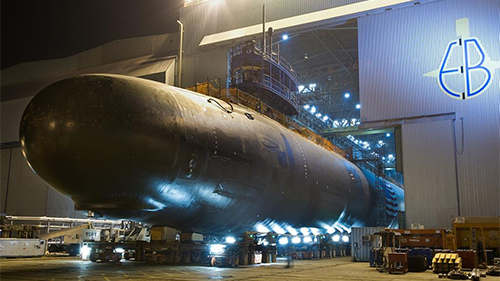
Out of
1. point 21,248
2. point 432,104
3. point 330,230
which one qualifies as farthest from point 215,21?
point 21,248

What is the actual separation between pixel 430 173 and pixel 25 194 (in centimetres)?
3501

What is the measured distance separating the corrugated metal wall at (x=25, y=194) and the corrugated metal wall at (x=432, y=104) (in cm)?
2775

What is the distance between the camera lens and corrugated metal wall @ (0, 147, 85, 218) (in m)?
39.2

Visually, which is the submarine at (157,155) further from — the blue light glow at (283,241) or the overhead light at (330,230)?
the overhead light at (330,230)

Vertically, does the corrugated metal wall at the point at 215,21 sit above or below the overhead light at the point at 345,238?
above

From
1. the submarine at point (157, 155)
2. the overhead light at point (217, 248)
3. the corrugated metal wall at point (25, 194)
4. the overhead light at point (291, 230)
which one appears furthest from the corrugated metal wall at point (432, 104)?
the corrugated metal wall at point (25, 194)

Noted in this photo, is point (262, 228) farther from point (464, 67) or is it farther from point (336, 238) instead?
point (464, 67)

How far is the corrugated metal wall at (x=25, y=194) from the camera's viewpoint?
129 feet

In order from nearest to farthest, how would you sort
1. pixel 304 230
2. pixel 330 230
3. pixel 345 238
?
pixel 304 230 < pixel 330 230 < pixel 345 238

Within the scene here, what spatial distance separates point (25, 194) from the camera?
41.1m

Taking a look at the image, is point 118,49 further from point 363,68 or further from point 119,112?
point 119,112

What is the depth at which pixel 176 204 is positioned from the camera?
42.9 feet

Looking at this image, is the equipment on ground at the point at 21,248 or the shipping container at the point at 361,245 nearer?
the equipment on ground at the point at 21,248

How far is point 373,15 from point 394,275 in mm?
17976
